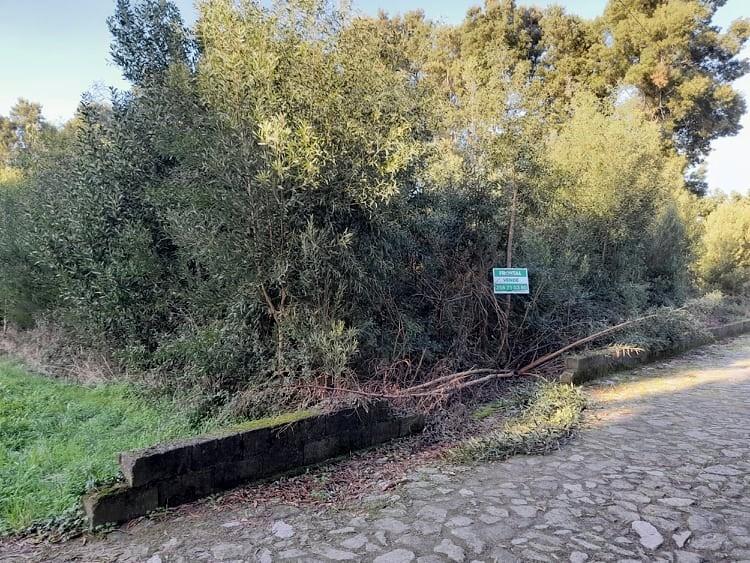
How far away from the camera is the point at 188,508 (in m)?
3.05

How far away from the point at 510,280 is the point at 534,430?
7.10ft

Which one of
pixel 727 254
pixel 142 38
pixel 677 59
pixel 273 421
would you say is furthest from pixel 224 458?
pixel 677 59

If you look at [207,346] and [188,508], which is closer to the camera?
[188,508]

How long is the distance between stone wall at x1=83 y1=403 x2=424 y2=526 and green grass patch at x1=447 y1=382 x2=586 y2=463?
0.84m

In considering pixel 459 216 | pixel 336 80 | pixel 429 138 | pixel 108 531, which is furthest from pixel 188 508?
pixel 459 216

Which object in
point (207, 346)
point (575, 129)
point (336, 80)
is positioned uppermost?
point (575, 129)

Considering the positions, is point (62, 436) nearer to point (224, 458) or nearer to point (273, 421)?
point (224, 458)

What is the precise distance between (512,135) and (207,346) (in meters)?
4.56

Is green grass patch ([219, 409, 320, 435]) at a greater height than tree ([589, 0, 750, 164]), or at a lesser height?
lesser

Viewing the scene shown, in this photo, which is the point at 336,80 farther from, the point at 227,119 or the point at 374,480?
the point at 374,480

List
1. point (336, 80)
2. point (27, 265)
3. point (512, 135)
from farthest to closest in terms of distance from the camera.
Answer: point (27, 265) < point (512, 135) < point (336, 80)

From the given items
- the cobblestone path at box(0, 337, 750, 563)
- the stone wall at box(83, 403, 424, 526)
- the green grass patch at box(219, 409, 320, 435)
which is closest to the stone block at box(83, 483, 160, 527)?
the stone wall at box(83, 403, 424, 526)

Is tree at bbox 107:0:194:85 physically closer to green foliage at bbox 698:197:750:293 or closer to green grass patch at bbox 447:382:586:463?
green grass patch at bbox 447:382:586:463

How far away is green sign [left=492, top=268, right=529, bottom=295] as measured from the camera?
239 inches
